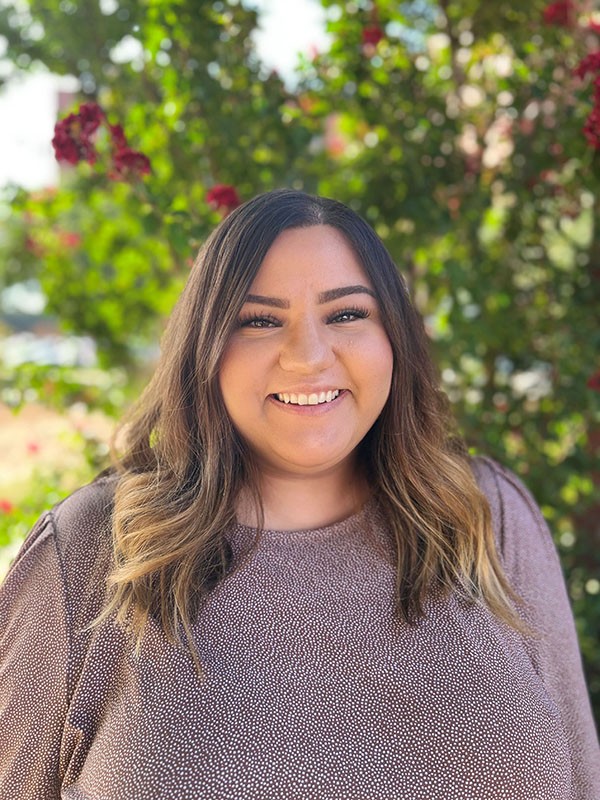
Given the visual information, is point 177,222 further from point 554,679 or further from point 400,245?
point 554,679

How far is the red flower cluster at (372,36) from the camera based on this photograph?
263 cm

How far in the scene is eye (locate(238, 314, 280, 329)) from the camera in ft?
5.63

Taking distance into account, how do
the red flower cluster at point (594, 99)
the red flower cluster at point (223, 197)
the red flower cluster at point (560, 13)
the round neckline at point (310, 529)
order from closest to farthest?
the round neckline at point (310, 529)
the red flower cluster at point (594, 99)
the red flower cluster at point (223, 197)
the red flower cluster at point (560, 13)

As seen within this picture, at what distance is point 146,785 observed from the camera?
144 cm

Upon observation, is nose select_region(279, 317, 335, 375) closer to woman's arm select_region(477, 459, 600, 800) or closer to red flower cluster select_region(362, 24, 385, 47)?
woman's arm select_region(477, 459, 600, 800)

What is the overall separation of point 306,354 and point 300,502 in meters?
0.40

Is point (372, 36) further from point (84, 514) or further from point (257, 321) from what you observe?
point (84, 514)

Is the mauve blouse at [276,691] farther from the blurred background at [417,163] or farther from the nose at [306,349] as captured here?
the blurred background at [417,163]

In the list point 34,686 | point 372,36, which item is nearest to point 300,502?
point 34,686

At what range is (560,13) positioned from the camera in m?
2.55

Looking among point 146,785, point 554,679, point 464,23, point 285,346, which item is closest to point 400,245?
point 464,23

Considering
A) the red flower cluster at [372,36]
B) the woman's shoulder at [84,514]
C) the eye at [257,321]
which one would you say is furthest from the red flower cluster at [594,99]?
the woman's shoulder at [84,514]

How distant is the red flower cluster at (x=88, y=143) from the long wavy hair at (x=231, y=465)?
1.60 ft

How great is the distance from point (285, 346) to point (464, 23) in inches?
71.7
